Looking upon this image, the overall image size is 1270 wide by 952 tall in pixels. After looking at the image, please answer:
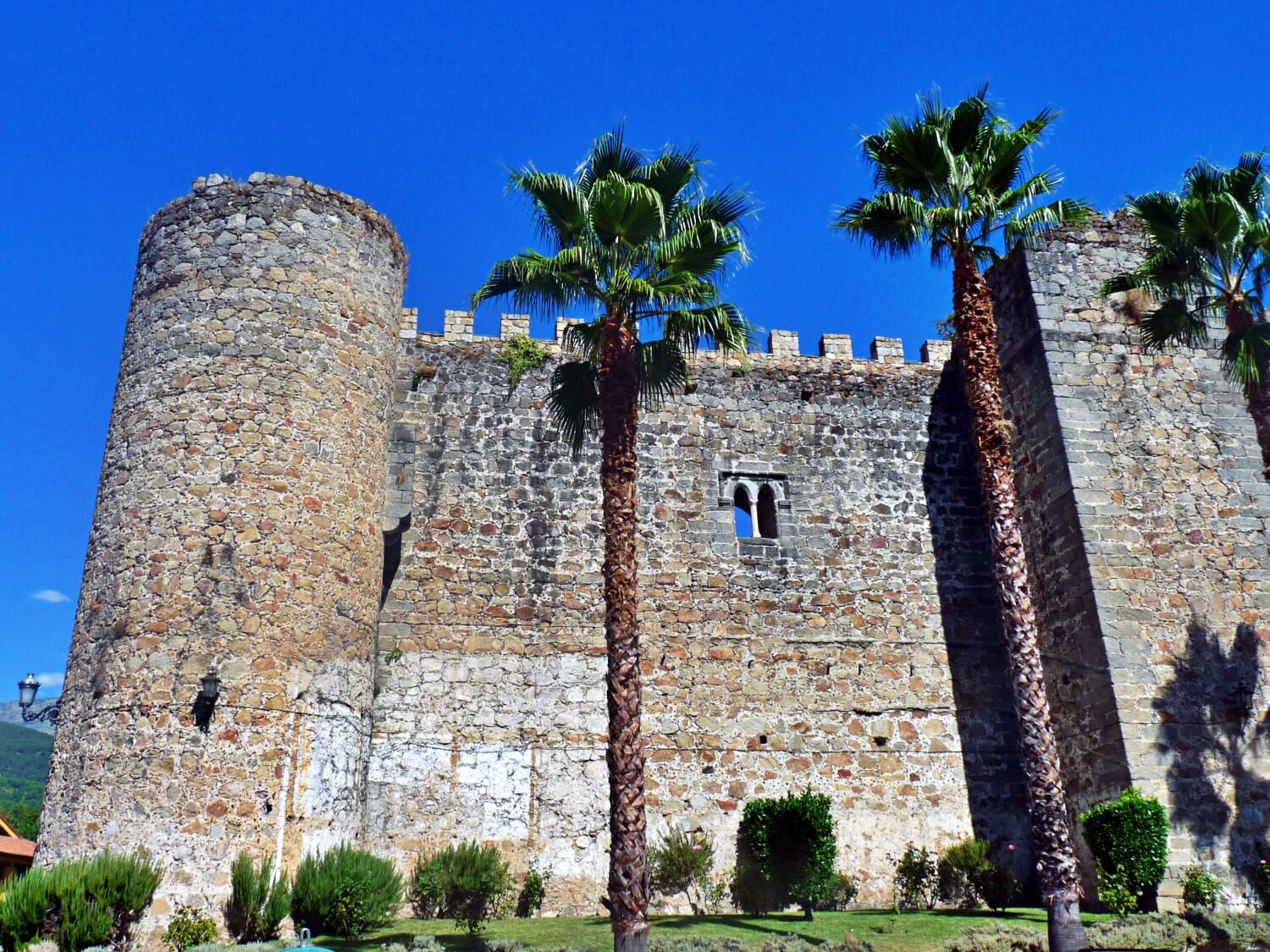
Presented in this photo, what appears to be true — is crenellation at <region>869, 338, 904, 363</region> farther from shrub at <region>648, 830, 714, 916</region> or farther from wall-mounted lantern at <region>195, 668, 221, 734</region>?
wall-mounted lantern at <region>195, 668, 221, 734</region>

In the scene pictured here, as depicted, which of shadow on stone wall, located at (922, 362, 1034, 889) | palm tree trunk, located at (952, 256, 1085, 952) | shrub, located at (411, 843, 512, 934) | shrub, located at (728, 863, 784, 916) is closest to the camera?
palm tree trunk, located at (952, 256, 1085, 952)

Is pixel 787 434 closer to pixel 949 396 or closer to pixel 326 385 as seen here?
pixel 949 396

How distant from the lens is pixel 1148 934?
12.0m

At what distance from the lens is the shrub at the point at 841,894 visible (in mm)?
15198

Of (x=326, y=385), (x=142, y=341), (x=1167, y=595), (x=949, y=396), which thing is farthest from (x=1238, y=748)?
(x=142, y=341)

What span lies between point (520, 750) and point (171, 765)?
5115mm

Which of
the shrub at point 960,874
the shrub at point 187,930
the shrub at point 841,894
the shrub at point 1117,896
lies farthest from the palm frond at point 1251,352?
the shrub at point 187,930

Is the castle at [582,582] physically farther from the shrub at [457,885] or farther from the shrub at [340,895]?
Answer: the shrub at [457,885]

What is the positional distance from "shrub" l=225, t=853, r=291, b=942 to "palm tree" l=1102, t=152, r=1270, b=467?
41.5 ft

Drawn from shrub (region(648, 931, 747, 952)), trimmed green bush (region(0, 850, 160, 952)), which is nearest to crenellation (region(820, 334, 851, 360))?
shrub (region(648, 931, 747, 952))

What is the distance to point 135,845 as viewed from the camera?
1116cm

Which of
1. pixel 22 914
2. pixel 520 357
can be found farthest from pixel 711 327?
pixel 22 914

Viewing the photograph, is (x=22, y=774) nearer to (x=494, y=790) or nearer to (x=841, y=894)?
(x=494, y=790)

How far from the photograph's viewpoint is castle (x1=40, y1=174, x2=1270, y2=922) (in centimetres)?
1225
